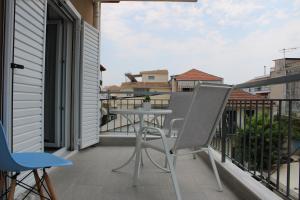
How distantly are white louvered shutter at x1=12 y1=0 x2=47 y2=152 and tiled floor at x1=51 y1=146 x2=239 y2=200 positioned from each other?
1.77 feet

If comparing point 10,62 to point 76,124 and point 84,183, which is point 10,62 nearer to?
point 84,183

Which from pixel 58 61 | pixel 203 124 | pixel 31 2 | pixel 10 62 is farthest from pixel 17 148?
pixel 58 61

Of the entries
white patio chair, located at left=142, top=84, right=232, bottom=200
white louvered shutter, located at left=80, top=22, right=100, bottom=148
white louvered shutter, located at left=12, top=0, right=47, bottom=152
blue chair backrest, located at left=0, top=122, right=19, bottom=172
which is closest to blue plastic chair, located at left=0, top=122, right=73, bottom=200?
blue chair backrest, located at left=0, top=122, right=19, bottom=172

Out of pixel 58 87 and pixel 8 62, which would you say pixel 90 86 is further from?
pixel 8 62

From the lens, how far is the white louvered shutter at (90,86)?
179 inches

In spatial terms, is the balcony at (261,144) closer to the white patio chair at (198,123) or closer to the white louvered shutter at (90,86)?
the white patio chair at (198,123)

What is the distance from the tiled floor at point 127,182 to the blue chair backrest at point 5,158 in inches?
43.3

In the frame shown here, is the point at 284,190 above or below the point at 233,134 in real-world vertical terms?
below

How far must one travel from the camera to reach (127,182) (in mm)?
3045

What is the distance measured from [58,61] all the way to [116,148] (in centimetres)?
174

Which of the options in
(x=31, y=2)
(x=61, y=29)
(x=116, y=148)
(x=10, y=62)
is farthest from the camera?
(x=116, y=148)

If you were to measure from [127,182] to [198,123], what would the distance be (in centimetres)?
100

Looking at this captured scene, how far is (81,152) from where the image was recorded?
15.0 ft

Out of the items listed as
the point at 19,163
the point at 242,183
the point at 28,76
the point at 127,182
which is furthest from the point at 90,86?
the point at 19,163
